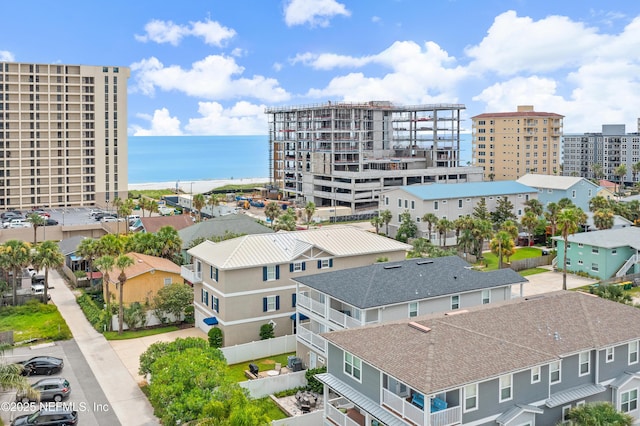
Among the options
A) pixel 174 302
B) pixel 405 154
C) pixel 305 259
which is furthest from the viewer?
pixel 405 154

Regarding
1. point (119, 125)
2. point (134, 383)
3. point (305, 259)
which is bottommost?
point (134, 383)

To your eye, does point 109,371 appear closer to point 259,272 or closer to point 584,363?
point 259,272

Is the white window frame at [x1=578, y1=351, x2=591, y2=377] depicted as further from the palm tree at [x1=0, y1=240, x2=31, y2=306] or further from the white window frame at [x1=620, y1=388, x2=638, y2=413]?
the palm tree at [x1=0, y1=240, x2=31, y2=306]

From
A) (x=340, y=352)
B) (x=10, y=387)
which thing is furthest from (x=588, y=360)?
(x=10, y=387)

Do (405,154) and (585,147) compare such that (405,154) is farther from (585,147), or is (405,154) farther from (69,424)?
(69,424)

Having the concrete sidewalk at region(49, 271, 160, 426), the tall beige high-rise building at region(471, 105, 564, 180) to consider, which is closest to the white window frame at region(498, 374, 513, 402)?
the concrete sidewalk at region(49, 271, 160, 426)

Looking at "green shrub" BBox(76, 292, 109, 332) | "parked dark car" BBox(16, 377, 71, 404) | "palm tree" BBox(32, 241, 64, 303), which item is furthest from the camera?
"palm tree" BBox(32, 241, 64, 303)

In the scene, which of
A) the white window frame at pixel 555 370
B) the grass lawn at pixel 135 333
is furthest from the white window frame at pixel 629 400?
the grass lawn at pixel 135 333
